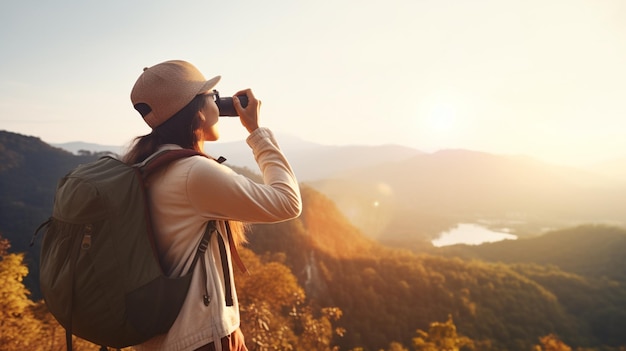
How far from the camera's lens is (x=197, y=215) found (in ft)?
3.86

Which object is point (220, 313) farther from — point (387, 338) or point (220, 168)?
point (387, 338)

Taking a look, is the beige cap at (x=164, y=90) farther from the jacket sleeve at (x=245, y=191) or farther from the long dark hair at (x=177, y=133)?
the jacket sleeve at (x=245, y=191)

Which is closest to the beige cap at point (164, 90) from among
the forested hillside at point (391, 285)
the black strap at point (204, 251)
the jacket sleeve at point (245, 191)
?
the jacket sleeve at point (245, 191)

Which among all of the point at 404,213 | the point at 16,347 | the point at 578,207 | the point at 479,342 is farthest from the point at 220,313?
the point at 578,207

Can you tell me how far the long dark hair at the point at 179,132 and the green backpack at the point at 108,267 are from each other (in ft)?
0.58

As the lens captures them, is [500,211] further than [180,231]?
Yes

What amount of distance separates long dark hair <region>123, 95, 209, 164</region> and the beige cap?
32mm

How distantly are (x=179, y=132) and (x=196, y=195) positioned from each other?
0.31 m

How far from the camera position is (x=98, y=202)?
1058 millimetres

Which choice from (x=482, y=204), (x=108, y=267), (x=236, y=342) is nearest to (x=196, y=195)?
(x=108, y=267)

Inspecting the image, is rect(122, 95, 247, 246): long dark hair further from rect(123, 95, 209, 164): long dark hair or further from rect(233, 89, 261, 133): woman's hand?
rect(233, 89, 261, 133): woman's hand

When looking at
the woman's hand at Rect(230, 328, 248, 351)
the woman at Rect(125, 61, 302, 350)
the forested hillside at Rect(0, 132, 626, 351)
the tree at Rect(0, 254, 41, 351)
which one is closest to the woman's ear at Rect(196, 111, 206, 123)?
the woman at Rect(125, 61, 302, 350)

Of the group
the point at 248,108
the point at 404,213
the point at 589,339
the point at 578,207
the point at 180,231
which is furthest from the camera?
the point at 578,207

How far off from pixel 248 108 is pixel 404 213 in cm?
13506
